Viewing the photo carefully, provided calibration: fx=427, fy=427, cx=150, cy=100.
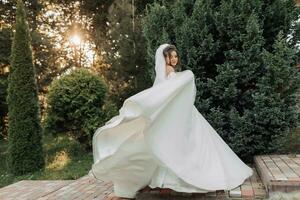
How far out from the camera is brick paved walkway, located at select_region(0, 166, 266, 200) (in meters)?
4.96

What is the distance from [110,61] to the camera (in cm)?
1141

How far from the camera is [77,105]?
415 inches

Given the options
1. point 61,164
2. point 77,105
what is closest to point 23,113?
point 61,164

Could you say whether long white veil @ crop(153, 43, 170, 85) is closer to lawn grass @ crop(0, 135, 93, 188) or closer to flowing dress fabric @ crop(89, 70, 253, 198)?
flowing dress fabric @ crop(89, 70, 253, 198)

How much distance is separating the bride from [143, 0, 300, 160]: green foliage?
211cm

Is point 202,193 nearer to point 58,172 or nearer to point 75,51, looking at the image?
point 58,172

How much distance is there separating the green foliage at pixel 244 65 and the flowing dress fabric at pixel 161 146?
2156 millimetres

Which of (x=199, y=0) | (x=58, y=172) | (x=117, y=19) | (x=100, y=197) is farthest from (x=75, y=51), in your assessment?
(x=100, y=197)

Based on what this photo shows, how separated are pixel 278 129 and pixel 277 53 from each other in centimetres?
123

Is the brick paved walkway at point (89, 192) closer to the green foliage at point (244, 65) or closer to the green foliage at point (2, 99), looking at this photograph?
the green foliage at point (244, 65)

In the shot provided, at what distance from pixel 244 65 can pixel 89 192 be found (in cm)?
324

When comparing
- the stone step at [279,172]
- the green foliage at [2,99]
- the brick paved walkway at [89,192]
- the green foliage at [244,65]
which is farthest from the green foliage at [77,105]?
the stone step at [279,172]

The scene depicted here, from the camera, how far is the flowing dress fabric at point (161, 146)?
14.9 feet

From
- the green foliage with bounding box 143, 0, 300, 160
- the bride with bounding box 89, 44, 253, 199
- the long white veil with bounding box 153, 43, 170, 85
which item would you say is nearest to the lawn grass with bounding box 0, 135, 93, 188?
the green foliage with bounding box 143, 0, 300, 160
